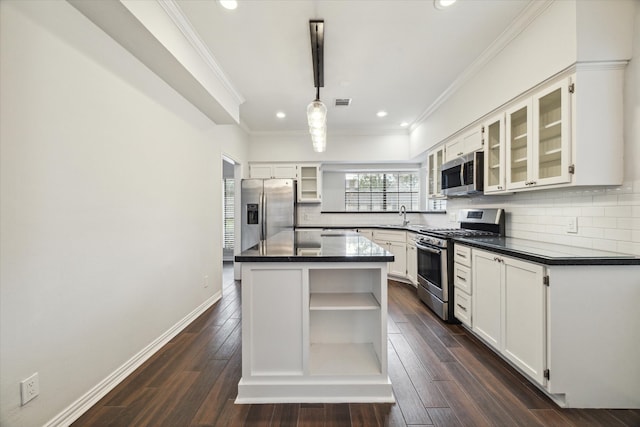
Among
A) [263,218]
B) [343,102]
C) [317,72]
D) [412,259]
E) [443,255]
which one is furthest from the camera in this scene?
[263,218]

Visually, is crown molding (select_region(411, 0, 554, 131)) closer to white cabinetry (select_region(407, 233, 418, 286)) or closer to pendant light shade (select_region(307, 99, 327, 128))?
pendant light shade (select_region(307, 99, 327, 128))

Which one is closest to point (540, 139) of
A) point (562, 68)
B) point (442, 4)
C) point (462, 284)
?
point (562, 68)

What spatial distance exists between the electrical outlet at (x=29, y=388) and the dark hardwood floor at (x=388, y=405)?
1.13 feet

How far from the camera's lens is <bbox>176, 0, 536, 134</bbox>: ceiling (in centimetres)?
221

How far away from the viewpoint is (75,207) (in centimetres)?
169

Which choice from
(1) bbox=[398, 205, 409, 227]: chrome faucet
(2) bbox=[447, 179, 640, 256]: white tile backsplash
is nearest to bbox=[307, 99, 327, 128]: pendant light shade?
(2) bbox=[447, 179, 640, 256]: white tile backsplash

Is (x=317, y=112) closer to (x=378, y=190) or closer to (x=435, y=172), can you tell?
(x=435, y=172)

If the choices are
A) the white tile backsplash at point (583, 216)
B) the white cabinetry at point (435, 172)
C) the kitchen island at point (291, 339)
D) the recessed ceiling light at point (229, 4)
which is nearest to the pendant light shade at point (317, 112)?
the recessed ceiling light at point (229, 4)

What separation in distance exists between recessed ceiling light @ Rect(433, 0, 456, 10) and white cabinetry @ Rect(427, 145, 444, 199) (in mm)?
2161

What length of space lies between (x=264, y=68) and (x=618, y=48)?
9.51ft

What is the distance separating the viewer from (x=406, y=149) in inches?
216

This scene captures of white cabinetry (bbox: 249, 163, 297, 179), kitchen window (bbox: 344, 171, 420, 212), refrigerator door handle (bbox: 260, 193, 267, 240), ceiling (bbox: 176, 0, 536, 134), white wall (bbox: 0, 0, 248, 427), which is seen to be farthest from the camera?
kitchen window (bbox: 344, 171, 420, 212)

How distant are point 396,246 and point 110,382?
396cm

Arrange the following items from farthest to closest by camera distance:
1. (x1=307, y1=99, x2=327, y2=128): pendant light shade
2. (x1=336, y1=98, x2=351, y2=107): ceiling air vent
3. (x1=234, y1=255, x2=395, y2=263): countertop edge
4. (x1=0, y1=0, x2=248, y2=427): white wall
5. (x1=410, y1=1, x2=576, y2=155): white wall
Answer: (x1=336, y1=98, x2=351, y2=107): ceiling air vent
(x1=307, y1=99, x2=327, y2=128): pendant light shade
(x1=410, y1=1, x2=576, y2=155): white wall
(x1=234, y1=255, x2=395, y2=263): countertop edge
(x1=0, y1=0, x2=248, y2=427): white wall
